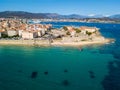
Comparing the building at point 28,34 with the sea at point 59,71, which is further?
the building at point 28,34

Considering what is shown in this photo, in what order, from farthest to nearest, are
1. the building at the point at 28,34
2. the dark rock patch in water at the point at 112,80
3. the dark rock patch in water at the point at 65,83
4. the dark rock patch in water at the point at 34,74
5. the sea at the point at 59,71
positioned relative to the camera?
the building at the point at 28,34, the dark rock patch in water at the point at 34,74, the dark rock patch in water at the point at 65,83, the sea at the point at 59,71, the dark rock patch in water at the point at 112,80

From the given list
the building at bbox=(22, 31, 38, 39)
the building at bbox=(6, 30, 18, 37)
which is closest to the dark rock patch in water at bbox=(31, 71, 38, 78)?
the building at bbox=(22, 31, 38, 39)

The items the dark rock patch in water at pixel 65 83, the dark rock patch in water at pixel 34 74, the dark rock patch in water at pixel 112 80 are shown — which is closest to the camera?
the dark rock patch in water at pixel 112 80

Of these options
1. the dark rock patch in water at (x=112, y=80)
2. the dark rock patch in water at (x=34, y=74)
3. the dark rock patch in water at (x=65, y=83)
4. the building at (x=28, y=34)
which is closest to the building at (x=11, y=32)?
the building at (x=28, y=34)

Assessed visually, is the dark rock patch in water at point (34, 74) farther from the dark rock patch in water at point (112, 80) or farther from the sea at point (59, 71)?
the dark rock patch in water at point (112, 80)

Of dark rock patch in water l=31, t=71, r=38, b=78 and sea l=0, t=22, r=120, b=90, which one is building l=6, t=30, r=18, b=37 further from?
dark rock patch in water l=31, t=71, r=38, b=78

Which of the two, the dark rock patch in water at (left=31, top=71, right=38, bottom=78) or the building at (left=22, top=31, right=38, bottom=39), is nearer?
the dark rock patch in water at (left=31, top=71, right=38, bottom=78)

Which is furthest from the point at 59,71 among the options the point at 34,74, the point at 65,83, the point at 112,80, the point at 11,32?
the point at 11,32

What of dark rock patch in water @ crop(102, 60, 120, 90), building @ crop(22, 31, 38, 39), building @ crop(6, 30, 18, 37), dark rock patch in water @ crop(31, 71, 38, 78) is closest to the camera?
dark rock patch in water @ crop(102, 60, 120, 90)

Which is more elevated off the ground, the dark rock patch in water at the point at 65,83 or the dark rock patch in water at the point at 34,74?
the dark rock patch in water at the point at 65,83

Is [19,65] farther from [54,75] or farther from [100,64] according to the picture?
[100,64]
